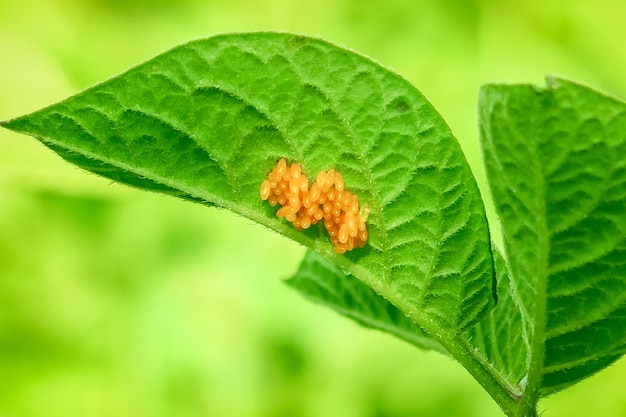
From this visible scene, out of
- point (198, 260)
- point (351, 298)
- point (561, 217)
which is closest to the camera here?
point (561, 217)

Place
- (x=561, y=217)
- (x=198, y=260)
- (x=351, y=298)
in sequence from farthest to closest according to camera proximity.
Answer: (x=198, y=260), (x=351, y=298), (x=561, y=217)

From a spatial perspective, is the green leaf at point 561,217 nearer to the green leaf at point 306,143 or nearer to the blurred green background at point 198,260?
the green leaf at point 306,143

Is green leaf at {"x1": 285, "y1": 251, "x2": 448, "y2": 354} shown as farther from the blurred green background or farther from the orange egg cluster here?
the blurred green background

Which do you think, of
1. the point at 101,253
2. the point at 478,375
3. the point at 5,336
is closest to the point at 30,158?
the point at 101,253

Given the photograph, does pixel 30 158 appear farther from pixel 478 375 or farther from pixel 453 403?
pixel 478 375

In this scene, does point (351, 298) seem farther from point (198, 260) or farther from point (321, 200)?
point (198, 260)

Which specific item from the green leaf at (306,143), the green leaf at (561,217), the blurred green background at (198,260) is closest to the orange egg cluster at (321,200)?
the green leaf at (306,143)

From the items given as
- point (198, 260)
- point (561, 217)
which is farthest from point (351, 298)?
point (198, 260)
